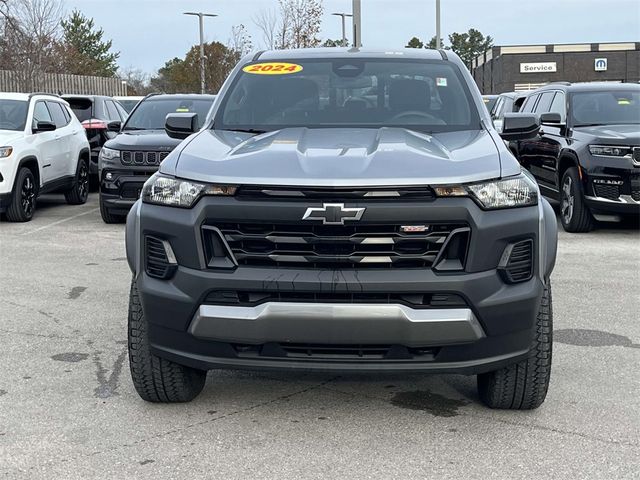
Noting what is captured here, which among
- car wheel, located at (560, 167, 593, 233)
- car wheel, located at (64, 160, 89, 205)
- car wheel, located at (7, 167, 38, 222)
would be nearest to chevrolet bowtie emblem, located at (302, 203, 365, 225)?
car wheel, located at (560, 167, 593, 233)

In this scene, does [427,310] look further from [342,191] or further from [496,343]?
[342,191]

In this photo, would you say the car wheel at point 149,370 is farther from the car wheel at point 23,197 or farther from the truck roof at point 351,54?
the car wheel at point 23,197

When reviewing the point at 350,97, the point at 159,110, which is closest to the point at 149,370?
the point at 350,97

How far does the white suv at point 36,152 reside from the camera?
11133 millimetres

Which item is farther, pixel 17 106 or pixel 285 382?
pixel 17 106

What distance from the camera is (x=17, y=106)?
12.0 m

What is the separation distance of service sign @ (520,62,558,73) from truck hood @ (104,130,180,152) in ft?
188

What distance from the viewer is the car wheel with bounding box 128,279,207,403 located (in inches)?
162

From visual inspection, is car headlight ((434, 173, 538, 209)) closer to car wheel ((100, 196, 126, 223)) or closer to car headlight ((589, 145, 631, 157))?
car headlight ((589, 145, 631, 157))

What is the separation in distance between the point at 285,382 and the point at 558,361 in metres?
1.65

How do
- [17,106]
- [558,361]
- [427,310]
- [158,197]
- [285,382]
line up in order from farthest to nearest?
[17,106]
[558,361]
[285,382]
[158,197]
[427,310]

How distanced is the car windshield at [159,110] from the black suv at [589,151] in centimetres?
473

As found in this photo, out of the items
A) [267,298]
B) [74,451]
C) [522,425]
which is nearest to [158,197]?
[267,298]

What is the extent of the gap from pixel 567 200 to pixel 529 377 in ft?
22.7
